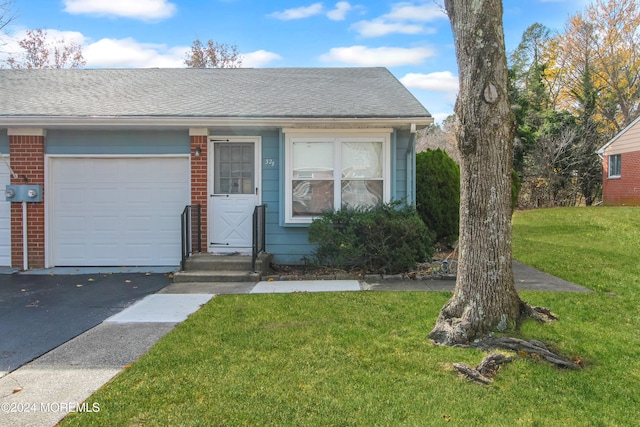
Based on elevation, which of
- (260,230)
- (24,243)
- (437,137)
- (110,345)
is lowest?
(110,345)

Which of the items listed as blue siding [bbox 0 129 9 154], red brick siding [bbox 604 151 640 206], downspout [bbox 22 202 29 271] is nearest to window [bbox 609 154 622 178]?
red brick siding [bbox 604 151 640 206]

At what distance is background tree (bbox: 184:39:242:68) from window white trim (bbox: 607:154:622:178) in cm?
2202

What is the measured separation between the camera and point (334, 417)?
2.88 metres

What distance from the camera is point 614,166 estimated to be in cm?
2177

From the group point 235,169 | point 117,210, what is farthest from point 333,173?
point 117,210

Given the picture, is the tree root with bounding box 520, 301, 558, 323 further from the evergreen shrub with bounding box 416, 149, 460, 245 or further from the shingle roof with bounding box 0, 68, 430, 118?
the evergreen shrub with bounding box 416, 149, 460, 245

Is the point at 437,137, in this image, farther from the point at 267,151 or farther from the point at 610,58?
the point at 267,151

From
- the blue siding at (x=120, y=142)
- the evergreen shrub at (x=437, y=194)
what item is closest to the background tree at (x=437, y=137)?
the evergreen shrub at (x=437, y=194)

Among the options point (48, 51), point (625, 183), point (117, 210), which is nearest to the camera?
point (117, 210)

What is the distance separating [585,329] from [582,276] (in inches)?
134

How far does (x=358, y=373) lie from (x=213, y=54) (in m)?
29.3

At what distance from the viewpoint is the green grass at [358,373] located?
2920mm

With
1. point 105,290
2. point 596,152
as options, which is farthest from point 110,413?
point 596,152

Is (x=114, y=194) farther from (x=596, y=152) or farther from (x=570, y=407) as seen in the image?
(x=596, y=152)
